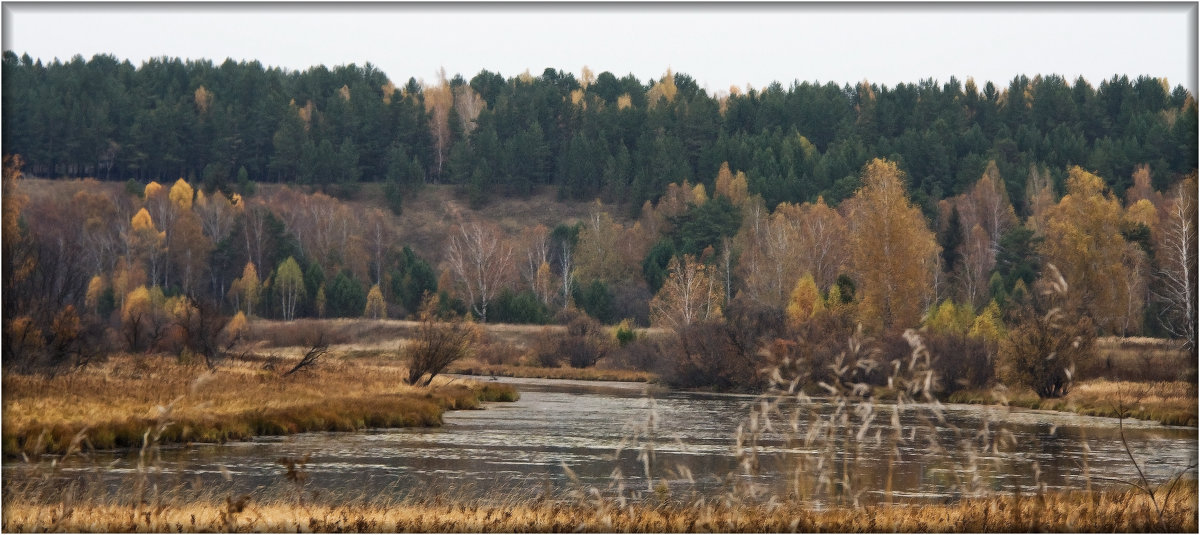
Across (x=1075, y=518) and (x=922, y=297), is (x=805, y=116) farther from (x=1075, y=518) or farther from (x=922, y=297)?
(x=1075, y=518)

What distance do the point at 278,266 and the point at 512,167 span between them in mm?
39403

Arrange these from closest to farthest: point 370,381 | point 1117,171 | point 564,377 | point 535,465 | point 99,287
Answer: point 535,465
point 370,381
point 564,377
point 99,287
point 1117,171

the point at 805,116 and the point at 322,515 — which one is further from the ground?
the point at 805,116

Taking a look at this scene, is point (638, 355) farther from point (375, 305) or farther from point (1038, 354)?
point (375, 305)

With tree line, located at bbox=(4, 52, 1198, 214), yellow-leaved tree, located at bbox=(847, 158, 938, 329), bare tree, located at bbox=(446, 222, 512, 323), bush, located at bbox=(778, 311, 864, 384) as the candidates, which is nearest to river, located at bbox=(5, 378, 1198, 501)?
bush, located at bbox=(778, 311, 864, 384)

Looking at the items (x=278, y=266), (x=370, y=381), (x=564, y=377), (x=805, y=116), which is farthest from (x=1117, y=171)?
(x=370, y=381)

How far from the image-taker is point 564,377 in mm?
64125

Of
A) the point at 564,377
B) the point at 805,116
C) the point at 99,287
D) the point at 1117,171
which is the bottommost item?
the point at 564,377

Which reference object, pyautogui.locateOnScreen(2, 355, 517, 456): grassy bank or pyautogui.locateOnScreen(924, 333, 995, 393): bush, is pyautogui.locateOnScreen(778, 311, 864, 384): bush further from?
pyautogui.locateOnScreen(2, 355, 517, 456): grassy bank

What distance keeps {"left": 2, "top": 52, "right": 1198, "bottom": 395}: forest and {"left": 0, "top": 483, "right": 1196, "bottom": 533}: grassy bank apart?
3104 centimetres

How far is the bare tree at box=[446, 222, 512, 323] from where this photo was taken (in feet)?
307

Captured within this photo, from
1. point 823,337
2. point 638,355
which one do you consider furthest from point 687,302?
point 823,337

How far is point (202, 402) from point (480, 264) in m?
67.8

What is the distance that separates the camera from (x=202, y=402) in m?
24.4
